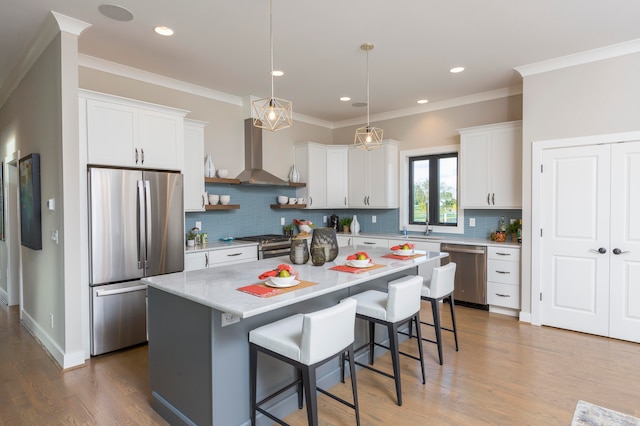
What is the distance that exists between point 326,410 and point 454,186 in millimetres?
3971

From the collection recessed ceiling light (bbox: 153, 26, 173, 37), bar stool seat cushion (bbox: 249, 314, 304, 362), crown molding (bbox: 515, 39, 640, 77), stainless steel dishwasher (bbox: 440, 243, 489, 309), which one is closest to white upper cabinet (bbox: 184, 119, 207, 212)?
recessed ceiling light (bbox: 153, 26, 173, 37)

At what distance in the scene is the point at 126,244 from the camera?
3441mm

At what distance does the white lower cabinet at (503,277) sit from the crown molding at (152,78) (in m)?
3.98

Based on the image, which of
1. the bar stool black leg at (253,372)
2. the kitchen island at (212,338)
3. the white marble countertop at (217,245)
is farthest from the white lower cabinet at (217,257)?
the bar stool black leg at (253,372)

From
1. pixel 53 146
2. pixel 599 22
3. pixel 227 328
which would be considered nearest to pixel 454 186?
pixel 599 22

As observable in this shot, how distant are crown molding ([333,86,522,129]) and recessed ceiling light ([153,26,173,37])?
3.72 metres

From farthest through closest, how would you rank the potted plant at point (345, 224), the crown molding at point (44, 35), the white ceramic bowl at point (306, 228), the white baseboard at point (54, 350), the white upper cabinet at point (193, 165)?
the potted plant at point (345, 224) → the white ceramic bowl at point (306, 228) → the white upper cabinet at point (193, 165) → the white baseboard at point (54, 350) → the crown molding at point (44, 35)

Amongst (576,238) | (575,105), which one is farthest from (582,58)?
(576,238)

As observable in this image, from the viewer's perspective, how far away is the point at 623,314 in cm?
363

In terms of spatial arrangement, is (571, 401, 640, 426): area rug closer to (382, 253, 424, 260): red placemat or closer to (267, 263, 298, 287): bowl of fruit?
(382, 253, 424, 260): red placemat

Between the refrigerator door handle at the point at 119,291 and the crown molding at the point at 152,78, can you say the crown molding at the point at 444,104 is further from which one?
the refrigerator door handle at the point at 119,291

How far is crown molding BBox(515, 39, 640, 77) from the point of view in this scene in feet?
11.5

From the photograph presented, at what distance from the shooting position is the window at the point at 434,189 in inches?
217

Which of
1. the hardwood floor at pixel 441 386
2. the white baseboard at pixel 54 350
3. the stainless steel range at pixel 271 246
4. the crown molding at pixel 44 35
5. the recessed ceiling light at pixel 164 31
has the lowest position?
the hardwood floor at pixel 441 386
